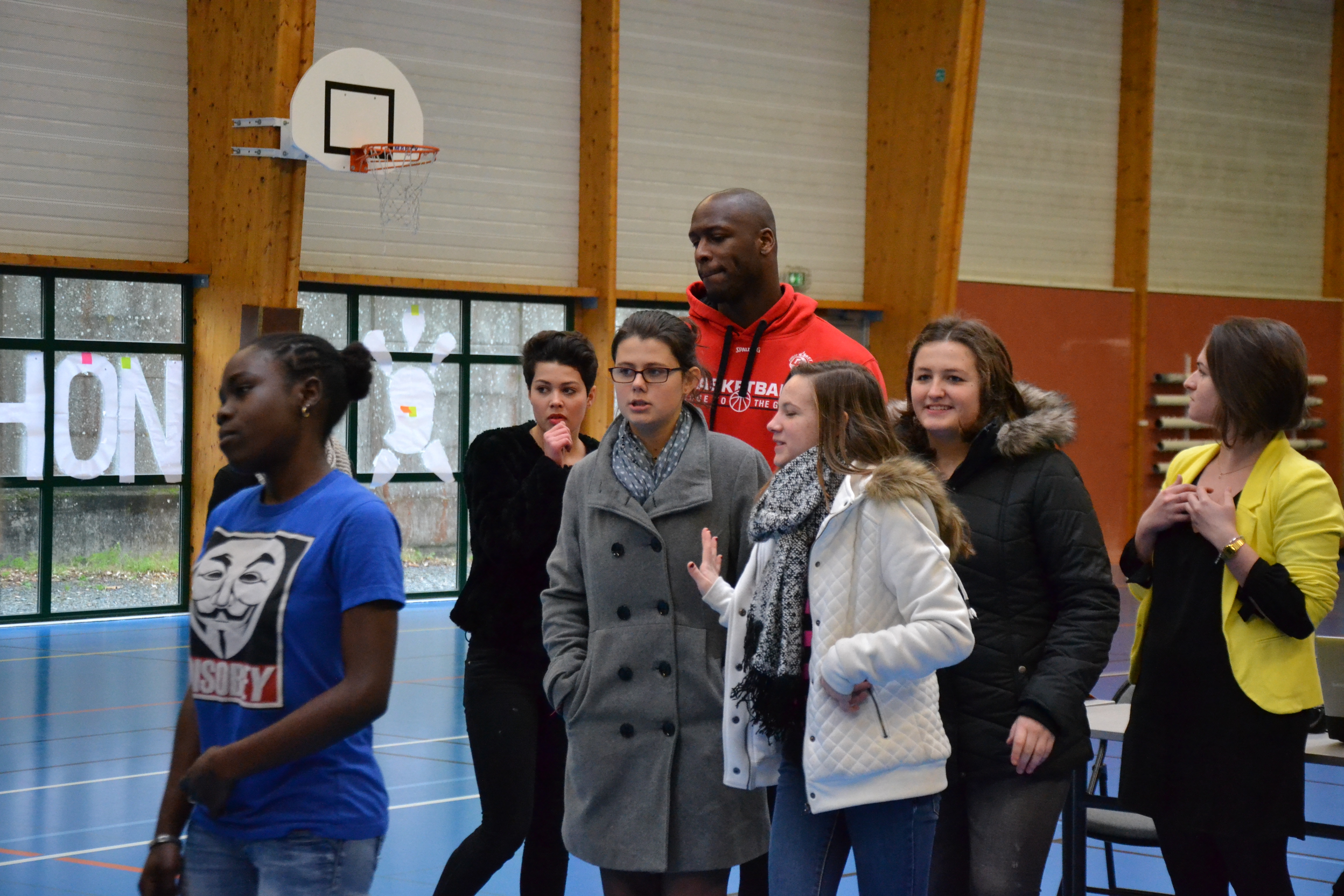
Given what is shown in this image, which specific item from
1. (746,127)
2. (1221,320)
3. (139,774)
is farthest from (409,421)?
(1221,320)

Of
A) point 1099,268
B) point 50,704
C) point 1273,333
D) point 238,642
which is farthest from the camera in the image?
point 1099,268

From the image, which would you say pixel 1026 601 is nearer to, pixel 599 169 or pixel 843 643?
pixel 843 643

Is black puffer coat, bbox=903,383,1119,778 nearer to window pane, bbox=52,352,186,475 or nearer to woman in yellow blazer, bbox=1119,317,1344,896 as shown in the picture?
woman in yellow blazer, bbox=1119,317,1344,896

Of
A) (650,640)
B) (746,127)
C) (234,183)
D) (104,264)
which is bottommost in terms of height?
(650,640)

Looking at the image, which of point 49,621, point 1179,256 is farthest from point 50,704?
point 1179,256

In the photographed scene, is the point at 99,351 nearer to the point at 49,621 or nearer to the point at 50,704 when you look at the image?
the point at 49,621

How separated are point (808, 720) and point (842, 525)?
0.39 m

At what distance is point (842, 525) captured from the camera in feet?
9.27

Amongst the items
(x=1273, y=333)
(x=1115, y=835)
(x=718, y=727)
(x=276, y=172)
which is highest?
(x=276, y=172)

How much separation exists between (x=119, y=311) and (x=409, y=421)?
8.94ft

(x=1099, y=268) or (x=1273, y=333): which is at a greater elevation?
(x=1099, y=268)

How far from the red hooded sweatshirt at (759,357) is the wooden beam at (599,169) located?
9.47 metres

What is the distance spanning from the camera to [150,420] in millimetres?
12047

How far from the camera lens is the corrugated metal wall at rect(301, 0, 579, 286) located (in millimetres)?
12500
